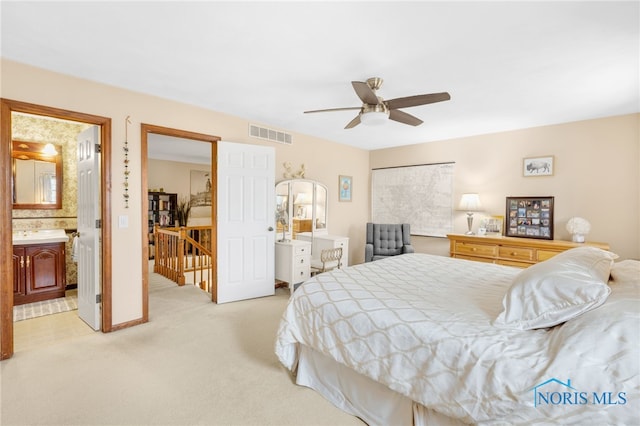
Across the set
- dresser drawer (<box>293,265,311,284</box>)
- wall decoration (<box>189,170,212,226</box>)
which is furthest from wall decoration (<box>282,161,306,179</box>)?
wall decoration (<box>189,170,212,226</box>)

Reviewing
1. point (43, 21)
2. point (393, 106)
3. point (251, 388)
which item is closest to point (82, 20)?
point (43, 21)

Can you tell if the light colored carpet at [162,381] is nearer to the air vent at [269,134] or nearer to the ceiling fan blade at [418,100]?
the ceiling fan blade at [418,100]

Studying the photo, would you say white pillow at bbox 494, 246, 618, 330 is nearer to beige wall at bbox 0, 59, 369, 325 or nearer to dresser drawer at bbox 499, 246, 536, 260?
dresser drawer at bbox 499, 246, 536, 260

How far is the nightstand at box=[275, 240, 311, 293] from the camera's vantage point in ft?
13.7

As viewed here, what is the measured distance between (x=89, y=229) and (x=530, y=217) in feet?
18.0

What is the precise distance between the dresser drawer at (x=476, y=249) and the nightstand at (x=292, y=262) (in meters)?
2.29

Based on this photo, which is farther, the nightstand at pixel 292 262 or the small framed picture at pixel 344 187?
the small framed picture at pixel 344 187

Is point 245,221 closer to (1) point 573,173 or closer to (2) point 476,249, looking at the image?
Result: (2) point 476,249

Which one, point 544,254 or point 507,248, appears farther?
point 507,248

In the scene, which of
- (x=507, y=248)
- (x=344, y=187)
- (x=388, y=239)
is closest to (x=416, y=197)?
(x=388, y=239)

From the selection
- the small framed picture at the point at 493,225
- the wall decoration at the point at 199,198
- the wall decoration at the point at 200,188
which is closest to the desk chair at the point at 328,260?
the small framed picture at the point at 493,225

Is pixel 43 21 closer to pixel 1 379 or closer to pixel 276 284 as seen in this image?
pixel 1 379

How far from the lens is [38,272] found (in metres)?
3.81

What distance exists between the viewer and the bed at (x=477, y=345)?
1.08 meters
